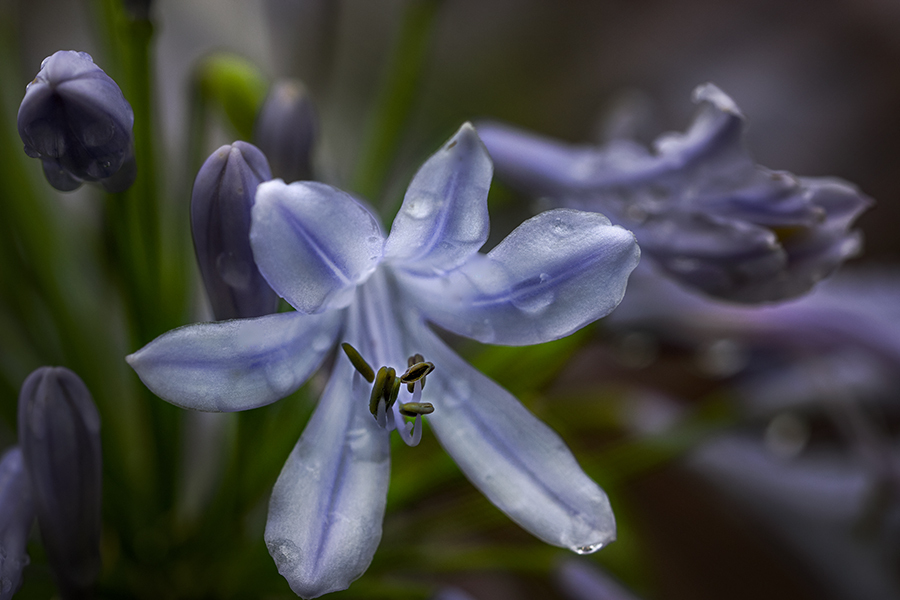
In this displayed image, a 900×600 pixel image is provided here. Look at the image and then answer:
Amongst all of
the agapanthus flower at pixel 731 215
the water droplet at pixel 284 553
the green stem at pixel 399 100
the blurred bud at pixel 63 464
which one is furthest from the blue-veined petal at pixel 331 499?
the green stem at pixel 399 100

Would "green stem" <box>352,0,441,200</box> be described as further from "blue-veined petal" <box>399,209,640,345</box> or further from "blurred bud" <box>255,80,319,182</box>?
"blue-veined petal" <box>399,209,640,345</box>

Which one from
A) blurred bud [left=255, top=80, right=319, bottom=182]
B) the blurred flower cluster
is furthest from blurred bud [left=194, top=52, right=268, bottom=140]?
blurred bud [left=255, top=80, right=319, bottom=182]

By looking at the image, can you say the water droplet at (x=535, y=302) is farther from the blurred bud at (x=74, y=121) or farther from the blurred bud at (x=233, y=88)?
the blurred bud at (x=233, y=88)

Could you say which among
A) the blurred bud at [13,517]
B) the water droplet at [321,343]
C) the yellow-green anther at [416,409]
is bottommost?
the blurred bud at [13,517]

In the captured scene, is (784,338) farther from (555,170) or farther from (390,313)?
(390,313)

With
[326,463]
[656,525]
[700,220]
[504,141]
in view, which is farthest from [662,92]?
[326,463]

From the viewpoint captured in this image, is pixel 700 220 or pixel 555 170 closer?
pixel 700 220
